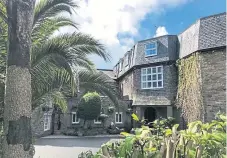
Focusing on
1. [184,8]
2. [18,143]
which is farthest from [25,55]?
[184,8]

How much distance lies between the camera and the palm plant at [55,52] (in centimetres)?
716

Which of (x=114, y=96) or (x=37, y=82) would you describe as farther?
(x=114, y=96)

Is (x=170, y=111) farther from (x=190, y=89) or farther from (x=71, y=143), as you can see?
(x=71, y=143)

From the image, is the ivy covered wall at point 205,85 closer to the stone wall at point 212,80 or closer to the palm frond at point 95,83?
the stone wall at point 212,80

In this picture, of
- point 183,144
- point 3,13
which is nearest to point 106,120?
point 3,13

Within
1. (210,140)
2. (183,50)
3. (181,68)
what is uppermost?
(183,50)

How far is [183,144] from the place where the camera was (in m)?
2.85

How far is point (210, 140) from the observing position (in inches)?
102

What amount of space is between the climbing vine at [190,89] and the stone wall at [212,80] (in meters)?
0.37

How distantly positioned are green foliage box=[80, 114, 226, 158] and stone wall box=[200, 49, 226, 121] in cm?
1666

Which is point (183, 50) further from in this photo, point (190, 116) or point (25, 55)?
point (25, 55)

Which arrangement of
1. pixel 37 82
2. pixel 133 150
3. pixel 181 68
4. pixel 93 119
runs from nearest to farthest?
pixel 133 150
pixel 37 82
pixel 181 68
pixel 93 119

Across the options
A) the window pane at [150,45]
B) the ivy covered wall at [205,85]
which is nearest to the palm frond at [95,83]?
the ivy covered wall at [205,85]

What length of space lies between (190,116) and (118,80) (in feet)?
50.3
